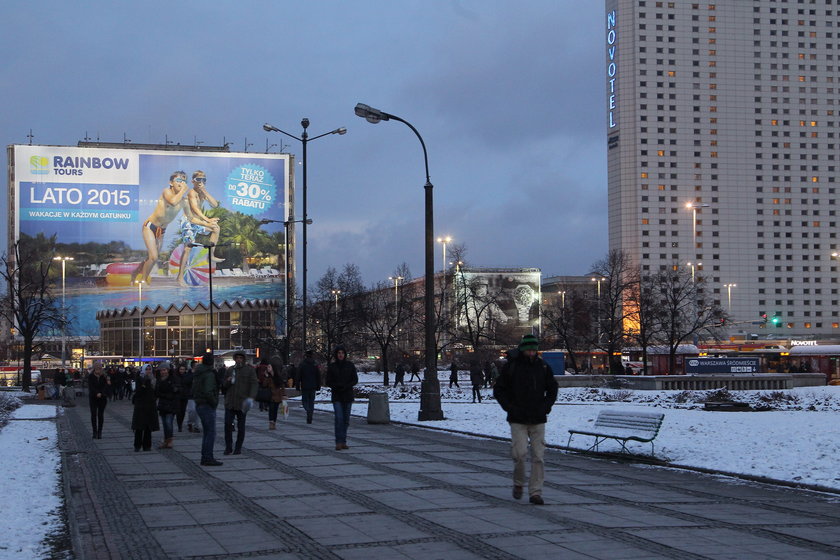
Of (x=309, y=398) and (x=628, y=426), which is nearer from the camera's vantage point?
(x=628, y=426)

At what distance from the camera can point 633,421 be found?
1645 cm

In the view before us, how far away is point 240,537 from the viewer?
8.93 meters

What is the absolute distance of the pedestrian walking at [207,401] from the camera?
1510 cm

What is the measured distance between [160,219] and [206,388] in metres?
114

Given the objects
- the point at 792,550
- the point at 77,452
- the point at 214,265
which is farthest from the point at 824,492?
the point at 214,265

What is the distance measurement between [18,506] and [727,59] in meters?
178

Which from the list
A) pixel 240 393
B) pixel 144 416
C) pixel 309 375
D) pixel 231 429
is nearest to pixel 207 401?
pixel 240 393

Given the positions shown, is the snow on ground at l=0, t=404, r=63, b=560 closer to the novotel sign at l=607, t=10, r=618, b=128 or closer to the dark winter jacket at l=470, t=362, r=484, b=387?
the dark winter jacket at l=470, t=362, r=484, b=387

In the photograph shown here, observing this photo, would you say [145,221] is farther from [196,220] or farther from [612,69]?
[612,69]

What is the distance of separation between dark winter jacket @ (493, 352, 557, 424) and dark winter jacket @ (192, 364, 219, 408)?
631cm

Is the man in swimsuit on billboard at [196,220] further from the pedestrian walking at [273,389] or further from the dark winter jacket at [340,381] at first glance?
the dark winter jacket at [340,381]

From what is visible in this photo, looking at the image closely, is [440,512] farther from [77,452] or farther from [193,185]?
[193,185]

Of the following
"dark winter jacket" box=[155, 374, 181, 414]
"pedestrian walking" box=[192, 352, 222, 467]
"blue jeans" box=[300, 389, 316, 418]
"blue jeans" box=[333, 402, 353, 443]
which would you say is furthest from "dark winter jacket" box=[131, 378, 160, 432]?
"blue jeans" box=[300, 389, 316, 418]

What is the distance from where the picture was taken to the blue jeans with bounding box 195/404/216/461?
15078 millimetres
